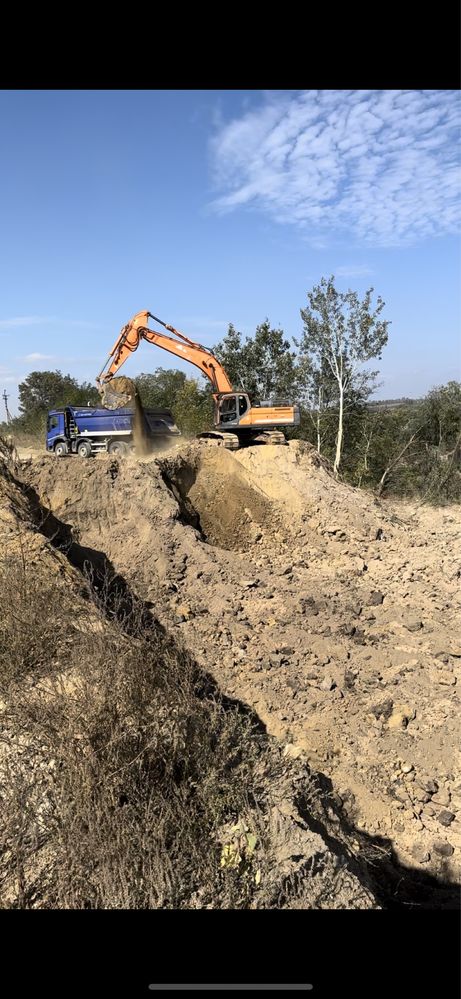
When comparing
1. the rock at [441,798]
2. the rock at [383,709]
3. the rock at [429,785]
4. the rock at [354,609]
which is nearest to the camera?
the rock at [441,798]

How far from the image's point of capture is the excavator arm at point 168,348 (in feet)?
44.2

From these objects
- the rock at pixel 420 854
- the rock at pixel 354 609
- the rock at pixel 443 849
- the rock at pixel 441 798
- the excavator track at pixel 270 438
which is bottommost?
the rock at pixel 420 854

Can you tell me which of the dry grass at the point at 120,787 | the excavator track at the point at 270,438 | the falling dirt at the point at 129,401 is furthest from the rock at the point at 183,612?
the falling dirt at the point at 129,401

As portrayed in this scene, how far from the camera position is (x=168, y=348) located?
1365cm

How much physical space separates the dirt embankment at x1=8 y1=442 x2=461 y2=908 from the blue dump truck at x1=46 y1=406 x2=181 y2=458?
9.15 feet

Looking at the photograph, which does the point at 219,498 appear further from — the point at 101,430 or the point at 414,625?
the point at 414,625

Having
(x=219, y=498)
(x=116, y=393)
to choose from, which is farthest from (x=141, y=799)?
(x=116, y=393)

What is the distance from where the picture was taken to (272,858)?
252 cm

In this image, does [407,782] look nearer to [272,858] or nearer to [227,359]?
[272,858]

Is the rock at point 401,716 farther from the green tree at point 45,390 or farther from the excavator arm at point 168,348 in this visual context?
the green tree at point 45,390

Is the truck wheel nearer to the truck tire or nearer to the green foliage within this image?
the truck tire

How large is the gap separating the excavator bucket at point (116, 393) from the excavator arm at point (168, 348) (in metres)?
0.41

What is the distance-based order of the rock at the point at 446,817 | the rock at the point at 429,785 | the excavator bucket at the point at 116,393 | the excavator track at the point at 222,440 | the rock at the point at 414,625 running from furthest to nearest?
1. the excavator bucket at the point at 116,393
2. the excavator track at the point at 222,440
3. the rock at the point at 414,625
4. the rock at the point at 429,785
5. the rock at the point at 446,817
